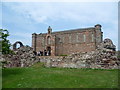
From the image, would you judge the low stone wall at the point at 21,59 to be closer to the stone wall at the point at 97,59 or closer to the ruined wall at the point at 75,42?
the stone wall at the point at 97,59

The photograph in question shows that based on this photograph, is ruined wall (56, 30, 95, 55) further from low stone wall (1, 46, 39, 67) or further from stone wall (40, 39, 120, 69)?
stone wall (40, 39, 120, 69)

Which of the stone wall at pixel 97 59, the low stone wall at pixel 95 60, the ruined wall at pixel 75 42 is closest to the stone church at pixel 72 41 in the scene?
the ruined wall at pixel 75 42

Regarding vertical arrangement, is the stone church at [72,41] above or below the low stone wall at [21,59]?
above

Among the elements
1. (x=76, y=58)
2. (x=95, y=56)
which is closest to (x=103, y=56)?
(x=95, y=56)

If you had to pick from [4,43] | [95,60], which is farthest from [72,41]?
[4,43]

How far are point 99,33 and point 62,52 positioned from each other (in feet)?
42.3

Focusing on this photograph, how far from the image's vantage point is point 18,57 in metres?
26.2

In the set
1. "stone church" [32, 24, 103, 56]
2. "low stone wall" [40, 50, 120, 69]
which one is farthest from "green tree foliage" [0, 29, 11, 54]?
"stone church" [32, 24, 103, 56]

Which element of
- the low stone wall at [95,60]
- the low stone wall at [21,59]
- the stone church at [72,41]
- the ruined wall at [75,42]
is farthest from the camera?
the ruined wall at [75,42]

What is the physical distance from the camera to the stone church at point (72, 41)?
44.9 m

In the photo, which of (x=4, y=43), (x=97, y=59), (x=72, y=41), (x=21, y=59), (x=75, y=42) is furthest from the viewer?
(x=72, y=41)

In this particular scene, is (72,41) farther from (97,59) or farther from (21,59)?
(97,59)

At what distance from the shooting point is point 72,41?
4900 centimetres

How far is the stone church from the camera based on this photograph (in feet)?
147
